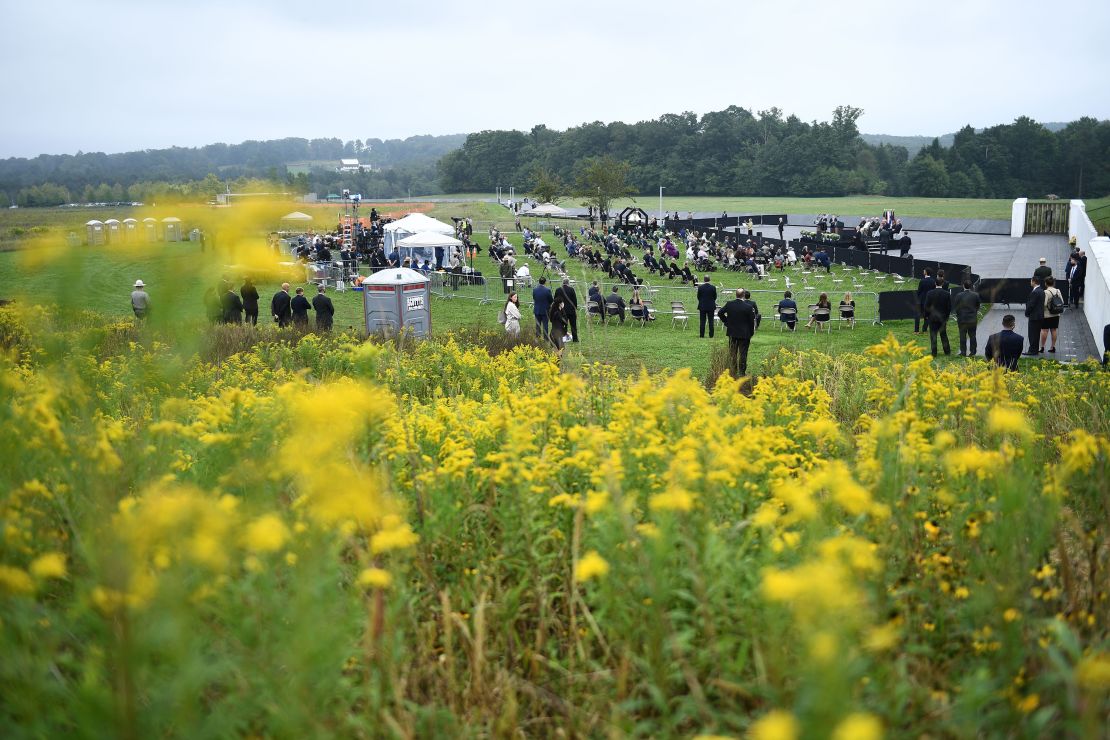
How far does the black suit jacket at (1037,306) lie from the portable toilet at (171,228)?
1414 centimetres

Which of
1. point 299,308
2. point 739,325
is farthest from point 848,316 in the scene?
point 299,308

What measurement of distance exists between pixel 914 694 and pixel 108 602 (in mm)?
2629

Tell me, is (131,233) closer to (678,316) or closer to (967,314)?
(967,314)

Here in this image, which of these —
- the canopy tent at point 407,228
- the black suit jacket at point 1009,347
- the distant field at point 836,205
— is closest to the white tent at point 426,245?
the canopy tent at point 407,228

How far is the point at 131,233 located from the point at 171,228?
152 mm

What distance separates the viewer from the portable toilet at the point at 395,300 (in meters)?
16.6

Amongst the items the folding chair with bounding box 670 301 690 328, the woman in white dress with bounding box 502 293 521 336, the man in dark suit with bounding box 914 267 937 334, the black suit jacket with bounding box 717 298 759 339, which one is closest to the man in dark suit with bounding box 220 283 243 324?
the woman in white dress with bounding box 502 293 521 336

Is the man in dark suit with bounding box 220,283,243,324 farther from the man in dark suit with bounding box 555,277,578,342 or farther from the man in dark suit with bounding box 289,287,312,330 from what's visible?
the man in dark suit with bounding box 555,277,578,342

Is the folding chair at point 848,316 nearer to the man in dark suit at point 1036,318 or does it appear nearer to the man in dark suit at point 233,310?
the man in dark suit at point 1036,318

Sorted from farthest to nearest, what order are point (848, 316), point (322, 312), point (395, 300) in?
point (848, 316) < point (395, 300) < point (322, 312)

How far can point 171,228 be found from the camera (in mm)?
3502

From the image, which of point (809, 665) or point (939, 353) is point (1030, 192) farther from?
point (809, 665)

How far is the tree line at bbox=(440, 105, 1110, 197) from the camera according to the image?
82750 mm

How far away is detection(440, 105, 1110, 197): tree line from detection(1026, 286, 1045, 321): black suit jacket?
65309mm
